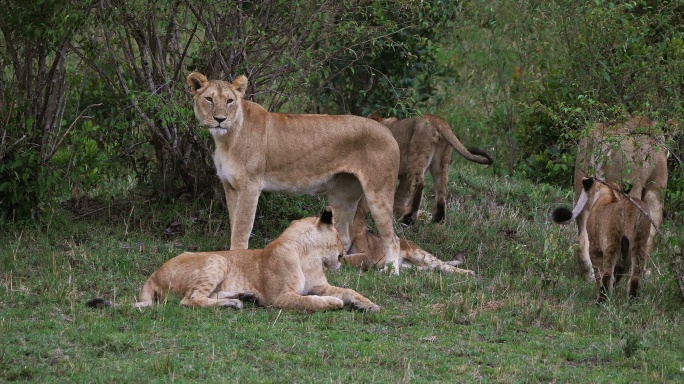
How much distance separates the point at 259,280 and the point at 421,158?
4288 mm

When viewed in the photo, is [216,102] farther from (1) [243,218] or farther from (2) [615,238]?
(2) [615,238]

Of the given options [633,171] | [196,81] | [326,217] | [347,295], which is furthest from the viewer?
[633,171]

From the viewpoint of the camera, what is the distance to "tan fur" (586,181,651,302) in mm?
9086

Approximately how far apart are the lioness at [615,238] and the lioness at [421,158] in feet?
9.69

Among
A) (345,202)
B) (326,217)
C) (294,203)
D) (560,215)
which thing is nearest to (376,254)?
(345,202)

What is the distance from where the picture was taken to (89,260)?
9.62m

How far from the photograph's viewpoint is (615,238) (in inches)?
358

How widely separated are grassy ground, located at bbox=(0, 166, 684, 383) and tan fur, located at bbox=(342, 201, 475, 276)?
0.36 meters

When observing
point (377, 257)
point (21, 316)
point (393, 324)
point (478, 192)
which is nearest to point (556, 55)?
point (478, 192)

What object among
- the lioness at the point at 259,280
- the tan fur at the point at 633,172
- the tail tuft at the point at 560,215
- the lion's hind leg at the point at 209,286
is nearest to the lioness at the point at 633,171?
the tan fur at the point at 633,172

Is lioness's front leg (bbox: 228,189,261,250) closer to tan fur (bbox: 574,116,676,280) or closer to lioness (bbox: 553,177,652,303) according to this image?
lioness (bbox: 553,177,652,303)

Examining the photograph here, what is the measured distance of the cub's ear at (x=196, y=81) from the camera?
32.3 feet

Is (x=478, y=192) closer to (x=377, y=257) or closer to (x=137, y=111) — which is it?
(x=377, y=257)

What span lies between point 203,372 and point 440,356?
4.98 ft
